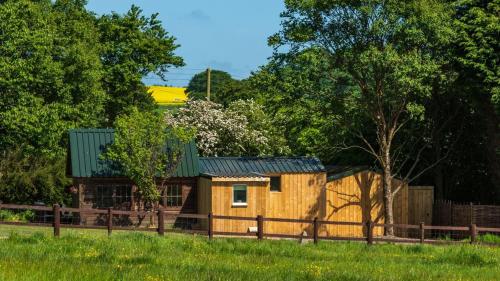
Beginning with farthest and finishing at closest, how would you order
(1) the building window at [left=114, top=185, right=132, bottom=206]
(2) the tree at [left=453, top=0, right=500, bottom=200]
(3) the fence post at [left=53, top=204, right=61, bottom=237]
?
(1) the building window at [left=114, top=185, right=132, bottom=206] < (2) the tree at [left=453, top=0, right=500, bottom=200] < (3) the fence post at [left=53, top=204, right=61, bottom=237]

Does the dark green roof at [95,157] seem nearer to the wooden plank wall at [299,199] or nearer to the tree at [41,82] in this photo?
the tree at [41,82]

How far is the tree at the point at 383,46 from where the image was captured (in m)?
38.8

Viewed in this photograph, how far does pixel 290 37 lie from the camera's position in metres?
40.9

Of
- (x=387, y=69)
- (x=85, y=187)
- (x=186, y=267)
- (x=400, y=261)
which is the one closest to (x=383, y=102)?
(x=387, y=69)

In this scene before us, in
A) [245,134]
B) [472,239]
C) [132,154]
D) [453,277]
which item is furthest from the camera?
[245,134]

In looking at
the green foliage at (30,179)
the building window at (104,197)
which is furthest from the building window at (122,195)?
the green foliage at (30,179)

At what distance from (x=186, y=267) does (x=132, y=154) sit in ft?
72.7

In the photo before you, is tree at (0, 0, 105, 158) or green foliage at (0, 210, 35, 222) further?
tree at (0, 0, 105, 158)

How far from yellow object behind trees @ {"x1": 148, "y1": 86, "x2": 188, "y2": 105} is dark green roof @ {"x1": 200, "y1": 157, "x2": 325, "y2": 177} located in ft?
259

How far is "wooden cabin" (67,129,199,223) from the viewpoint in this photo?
133 feet

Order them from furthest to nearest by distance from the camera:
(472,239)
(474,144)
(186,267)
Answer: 1. (474,144)
2. (472,239)
3. (186,267)

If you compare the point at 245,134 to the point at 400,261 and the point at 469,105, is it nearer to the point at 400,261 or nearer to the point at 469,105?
the point at 469,105

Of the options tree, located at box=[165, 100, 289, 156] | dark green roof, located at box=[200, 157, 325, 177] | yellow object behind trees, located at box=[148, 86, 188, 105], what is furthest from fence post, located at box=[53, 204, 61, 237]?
yellow object behind trees, located at box=[148, 86, 188, 105]

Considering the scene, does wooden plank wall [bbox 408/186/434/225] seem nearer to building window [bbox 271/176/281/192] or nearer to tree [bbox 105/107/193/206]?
building window [bbox 271/176/281/192]
